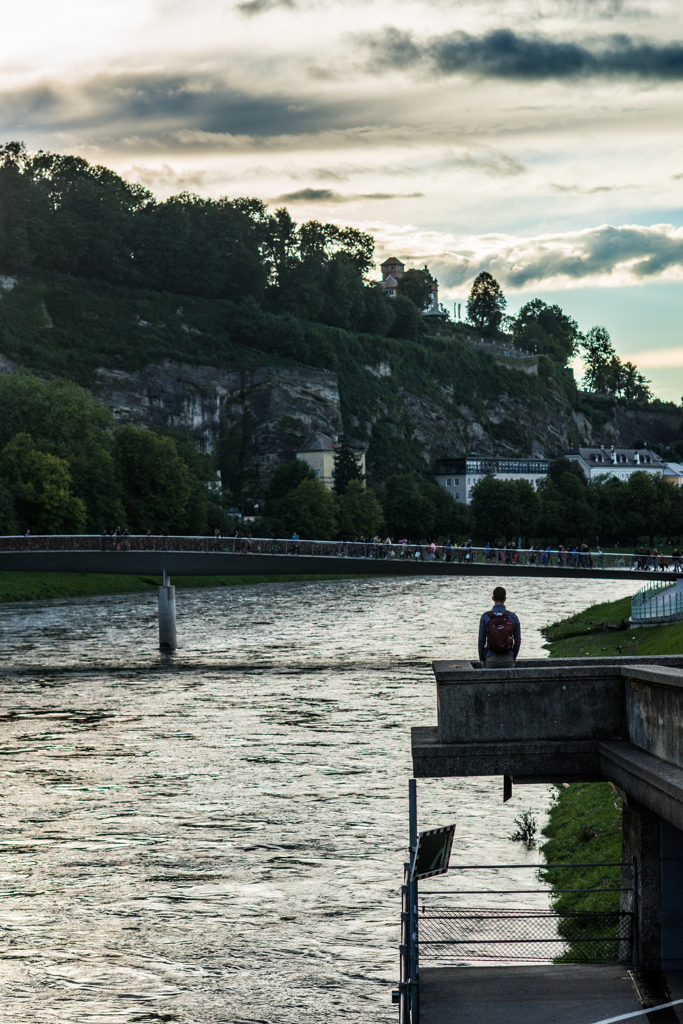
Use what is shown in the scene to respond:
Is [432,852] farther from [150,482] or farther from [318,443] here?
[318,443]

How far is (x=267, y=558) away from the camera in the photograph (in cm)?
6247

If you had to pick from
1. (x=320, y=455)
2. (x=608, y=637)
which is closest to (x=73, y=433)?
(x=608, y=637)

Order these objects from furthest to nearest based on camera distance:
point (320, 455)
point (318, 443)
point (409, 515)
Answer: point (318, 443) → point (320, 455) → point (409, 515)

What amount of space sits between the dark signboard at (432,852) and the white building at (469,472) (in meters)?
173

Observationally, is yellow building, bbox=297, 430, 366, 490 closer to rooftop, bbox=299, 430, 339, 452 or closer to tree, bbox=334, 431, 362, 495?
rooftop, bbox=299, 430, 339, 452

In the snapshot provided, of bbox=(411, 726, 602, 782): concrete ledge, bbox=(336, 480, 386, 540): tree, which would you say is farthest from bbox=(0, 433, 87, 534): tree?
bbox=(411, 726, 602, 782): concrete ledge

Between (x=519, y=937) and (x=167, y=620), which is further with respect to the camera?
(x=167, y=620)

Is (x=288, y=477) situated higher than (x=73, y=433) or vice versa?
(x=73, y=433)

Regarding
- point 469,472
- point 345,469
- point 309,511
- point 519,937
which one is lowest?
point 519,937

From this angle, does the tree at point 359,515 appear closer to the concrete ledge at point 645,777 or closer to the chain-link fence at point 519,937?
the chain-link fence at point 519,937

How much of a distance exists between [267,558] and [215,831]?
40.0 metres

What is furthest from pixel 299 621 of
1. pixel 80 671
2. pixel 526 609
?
pixel 80 671

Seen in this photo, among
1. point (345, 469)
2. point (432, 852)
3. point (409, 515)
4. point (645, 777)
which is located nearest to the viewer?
point (432, 852)

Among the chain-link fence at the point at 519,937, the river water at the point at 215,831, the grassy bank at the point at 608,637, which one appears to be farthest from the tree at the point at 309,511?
the chain-link fence at the point at 519,937
